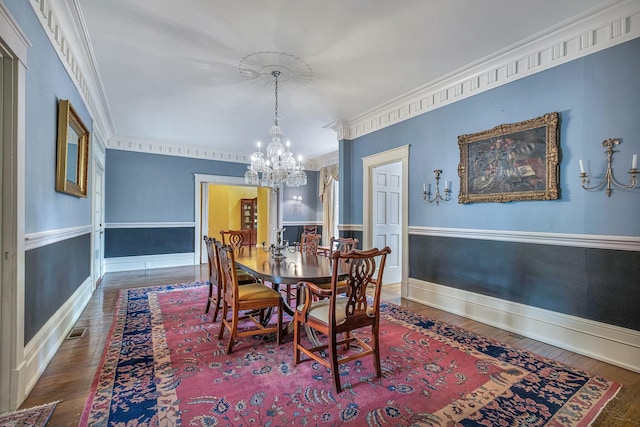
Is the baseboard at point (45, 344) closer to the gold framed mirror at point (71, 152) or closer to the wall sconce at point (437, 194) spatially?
the gold framed mirror at point (71, 152)

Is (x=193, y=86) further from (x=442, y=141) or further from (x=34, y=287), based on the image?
(x=442, y=141)

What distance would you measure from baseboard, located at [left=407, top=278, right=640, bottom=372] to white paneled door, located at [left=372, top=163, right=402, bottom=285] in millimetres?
1338

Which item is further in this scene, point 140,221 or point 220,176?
point 220,176

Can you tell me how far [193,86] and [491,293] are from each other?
13.9ft

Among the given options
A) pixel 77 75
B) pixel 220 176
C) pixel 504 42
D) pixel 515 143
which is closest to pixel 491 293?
pixel 515 143

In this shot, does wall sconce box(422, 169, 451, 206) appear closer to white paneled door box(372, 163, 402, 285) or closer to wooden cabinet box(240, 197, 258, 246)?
white paneled door box(372, 163, 402, 285)

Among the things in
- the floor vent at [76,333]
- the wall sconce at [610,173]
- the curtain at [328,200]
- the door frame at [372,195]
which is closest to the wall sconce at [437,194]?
the door frame at [372,195]

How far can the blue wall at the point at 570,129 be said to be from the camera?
91.3 inches

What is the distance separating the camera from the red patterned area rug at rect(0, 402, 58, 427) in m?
1.59

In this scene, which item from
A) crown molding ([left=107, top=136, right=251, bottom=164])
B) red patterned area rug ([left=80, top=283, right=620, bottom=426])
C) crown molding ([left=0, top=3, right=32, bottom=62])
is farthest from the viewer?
crown molding ([left=107, top=136, right=251, bottom=164])

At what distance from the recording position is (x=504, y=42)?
9.24 ft

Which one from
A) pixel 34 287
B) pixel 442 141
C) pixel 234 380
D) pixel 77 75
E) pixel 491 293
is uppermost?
pixel 77 75

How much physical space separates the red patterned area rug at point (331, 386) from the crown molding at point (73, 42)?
258cm

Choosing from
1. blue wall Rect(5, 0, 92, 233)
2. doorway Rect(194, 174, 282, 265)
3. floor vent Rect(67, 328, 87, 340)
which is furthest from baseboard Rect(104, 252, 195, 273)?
blue wall Rect(5, 0, 92, 233)
